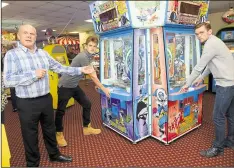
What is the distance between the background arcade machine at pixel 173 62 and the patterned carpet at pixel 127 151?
17cm

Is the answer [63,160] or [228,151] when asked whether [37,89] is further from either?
[228,151]

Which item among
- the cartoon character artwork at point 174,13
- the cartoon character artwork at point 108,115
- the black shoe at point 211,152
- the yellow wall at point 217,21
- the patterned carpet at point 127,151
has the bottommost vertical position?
the patterned carpet at point 127,151

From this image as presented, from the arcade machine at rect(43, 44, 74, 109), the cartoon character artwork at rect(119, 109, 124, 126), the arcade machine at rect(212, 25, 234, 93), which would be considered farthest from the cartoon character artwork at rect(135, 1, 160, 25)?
the arcade machine at rect(212, 25, 234, 93)

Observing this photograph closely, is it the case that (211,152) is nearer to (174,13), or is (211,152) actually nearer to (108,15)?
(174,13)

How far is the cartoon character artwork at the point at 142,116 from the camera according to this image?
271cm

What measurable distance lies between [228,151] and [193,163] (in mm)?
535

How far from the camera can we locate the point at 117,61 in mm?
3096

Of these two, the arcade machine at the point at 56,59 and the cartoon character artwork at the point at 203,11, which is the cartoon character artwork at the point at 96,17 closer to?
the cartoon character artwork at the point at 203,11

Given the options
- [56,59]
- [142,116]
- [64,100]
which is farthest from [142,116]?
[56,59]

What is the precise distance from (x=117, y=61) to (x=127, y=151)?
1.32m

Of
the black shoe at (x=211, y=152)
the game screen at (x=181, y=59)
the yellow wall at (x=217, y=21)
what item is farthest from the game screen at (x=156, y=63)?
the yellow wall at (x=217, y=21)

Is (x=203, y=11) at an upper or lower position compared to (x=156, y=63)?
upper

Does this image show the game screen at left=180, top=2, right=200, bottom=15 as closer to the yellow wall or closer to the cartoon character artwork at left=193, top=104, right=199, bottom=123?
the cartoon character artwork at left=193, top=104, right=199, bottom=123

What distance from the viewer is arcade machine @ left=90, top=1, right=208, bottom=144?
7.61 ft
